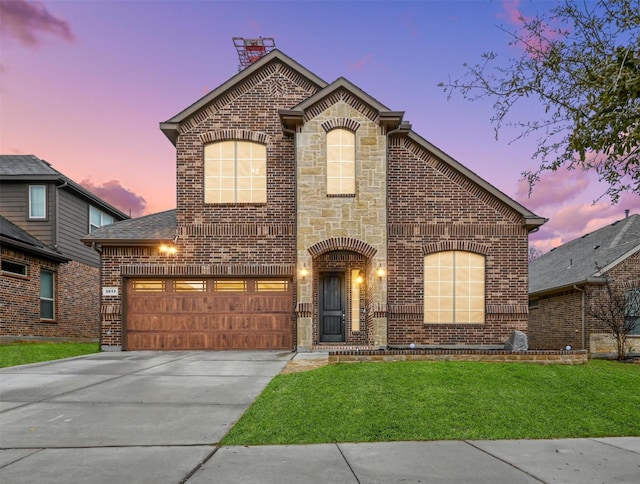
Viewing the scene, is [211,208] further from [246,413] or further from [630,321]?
[630,321]

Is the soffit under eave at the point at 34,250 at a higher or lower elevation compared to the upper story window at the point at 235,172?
lower

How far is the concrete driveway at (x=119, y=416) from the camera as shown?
4.71 metres

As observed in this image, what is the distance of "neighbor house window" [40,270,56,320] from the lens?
747 inches

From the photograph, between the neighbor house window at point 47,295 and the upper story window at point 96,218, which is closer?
the neighbor house window at point 47,295

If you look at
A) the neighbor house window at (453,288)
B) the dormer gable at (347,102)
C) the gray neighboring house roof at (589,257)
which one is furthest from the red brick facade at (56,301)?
the gray neighboring house roof at (589,257)

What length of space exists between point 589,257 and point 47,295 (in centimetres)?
2354

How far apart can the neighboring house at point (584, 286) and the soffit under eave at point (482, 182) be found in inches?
198

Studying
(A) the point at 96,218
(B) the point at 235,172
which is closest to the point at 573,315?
(B) the point at 235,172

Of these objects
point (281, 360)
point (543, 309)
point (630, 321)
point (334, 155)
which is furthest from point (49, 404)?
point (543, 309)

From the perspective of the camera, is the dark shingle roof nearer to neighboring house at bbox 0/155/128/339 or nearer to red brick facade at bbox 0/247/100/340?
neighboring house at bbox 0/155/128/339

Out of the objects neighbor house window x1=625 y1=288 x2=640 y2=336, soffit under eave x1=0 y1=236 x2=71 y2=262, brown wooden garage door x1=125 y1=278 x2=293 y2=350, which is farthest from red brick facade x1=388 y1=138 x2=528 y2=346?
soffit under eave x1=0 y1=236 x2=71 y2=262

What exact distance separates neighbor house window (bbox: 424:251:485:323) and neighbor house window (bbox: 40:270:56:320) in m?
15.4

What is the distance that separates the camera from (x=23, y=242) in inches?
686

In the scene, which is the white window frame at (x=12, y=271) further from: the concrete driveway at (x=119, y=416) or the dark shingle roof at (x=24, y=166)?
the concrete driveway at (x=119, y=416)
